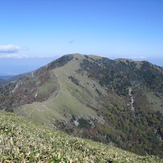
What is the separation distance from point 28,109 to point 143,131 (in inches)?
5493

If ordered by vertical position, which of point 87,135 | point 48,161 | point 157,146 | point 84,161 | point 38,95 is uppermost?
point 48,161

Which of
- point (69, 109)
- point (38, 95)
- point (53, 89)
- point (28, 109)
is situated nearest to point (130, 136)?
point (69, 109)

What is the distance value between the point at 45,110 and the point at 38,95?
75.6 metres

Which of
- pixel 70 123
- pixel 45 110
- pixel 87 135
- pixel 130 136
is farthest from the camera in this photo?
pixel 130 136

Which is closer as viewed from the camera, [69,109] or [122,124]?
[69,109]

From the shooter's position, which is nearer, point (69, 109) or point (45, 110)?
point (45, 110)

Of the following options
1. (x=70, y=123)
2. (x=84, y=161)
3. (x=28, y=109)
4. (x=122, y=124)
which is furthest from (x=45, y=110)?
(x=122, y=124)

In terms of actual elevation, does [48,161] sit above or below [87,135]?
above

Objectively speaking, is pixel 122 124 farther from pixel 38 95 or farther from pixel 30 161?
pixel 30 161

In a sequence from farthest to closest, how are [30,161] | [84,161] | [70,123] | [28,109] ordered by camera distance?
[70,123]
[28,109]
[84,161]
[30,161]

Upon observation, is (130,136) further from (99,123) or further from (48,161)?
(48,161)

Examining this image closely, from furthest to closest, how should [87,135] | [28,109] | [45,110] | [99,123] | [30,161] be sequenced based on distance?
1. [99,123]
2. [87,135]
3. [45,110]
4. [28,109]
5. [30,161]

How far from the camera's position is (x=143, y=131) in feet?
625

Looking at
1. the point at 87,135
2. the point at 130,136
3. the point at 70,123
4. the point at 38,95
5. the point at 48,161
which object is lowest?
the point at 130,136
